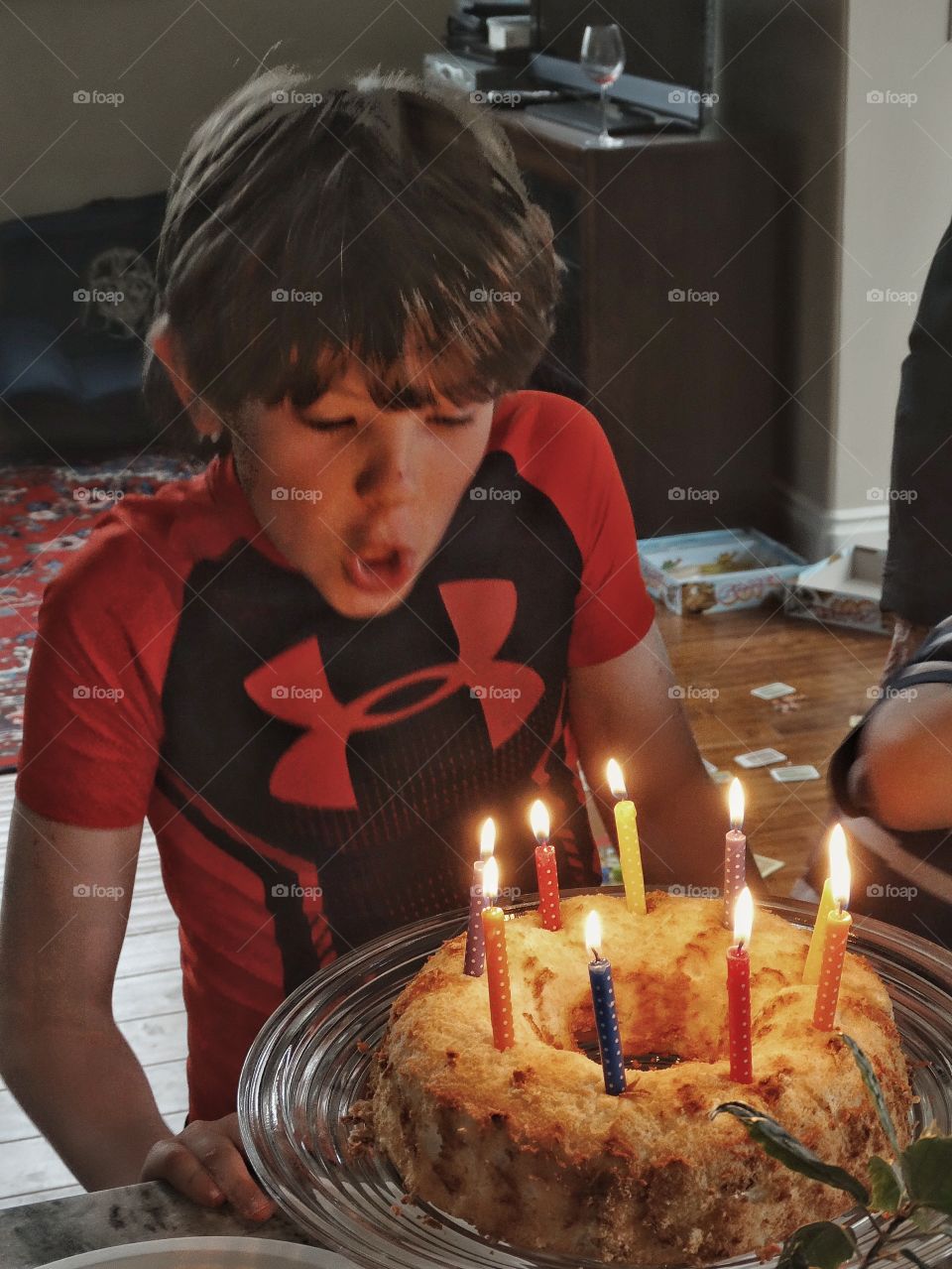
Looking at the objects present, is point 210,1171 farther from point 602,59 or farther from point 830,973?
point 602,59

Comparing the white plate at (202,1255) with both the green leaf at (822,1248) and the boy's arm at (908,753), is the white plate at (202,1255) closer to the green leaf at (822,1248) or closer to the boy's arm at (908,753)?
the green leaf at (822,1248)

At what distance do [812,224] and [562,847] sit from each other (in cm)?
80

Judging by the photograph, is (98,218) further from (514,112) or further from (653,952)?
(653,952)

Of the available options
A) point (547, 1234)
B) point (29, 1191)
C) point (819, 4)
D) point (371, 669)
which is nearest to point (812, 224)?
point (819, 4)

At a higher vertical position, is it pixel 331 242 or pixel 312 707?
pixel 331 242

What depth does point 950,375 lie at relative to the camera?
5.92 ft

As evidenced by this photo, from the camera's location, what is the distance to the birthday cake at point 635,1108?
2.47 feet

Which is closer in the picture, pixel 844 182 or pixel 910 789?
pixel 910 789

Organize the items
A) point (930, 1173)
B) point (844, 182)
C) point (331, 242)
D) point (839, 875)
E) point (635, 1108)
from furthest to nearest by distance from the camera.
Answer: point (844, 182) → point (331, 242) → point (839, 875) → point (635, 1108) → point (930, 1173)

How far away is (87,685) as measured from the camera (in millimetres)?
1357

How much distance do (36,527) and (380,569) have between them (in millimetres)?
338

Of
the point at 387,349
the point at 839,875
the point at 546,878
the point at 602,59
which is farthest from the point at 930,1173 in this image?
the point at 602,59

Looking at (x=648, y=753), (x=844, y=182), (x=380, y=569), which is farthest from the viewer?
(x=844, y=182)

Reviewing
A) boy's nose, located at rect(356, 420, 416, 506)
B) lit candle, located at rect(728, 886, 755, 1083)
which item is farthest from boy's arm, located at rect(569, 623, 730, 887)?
lit candle, located at rect(728, 886, 755, 1083)
